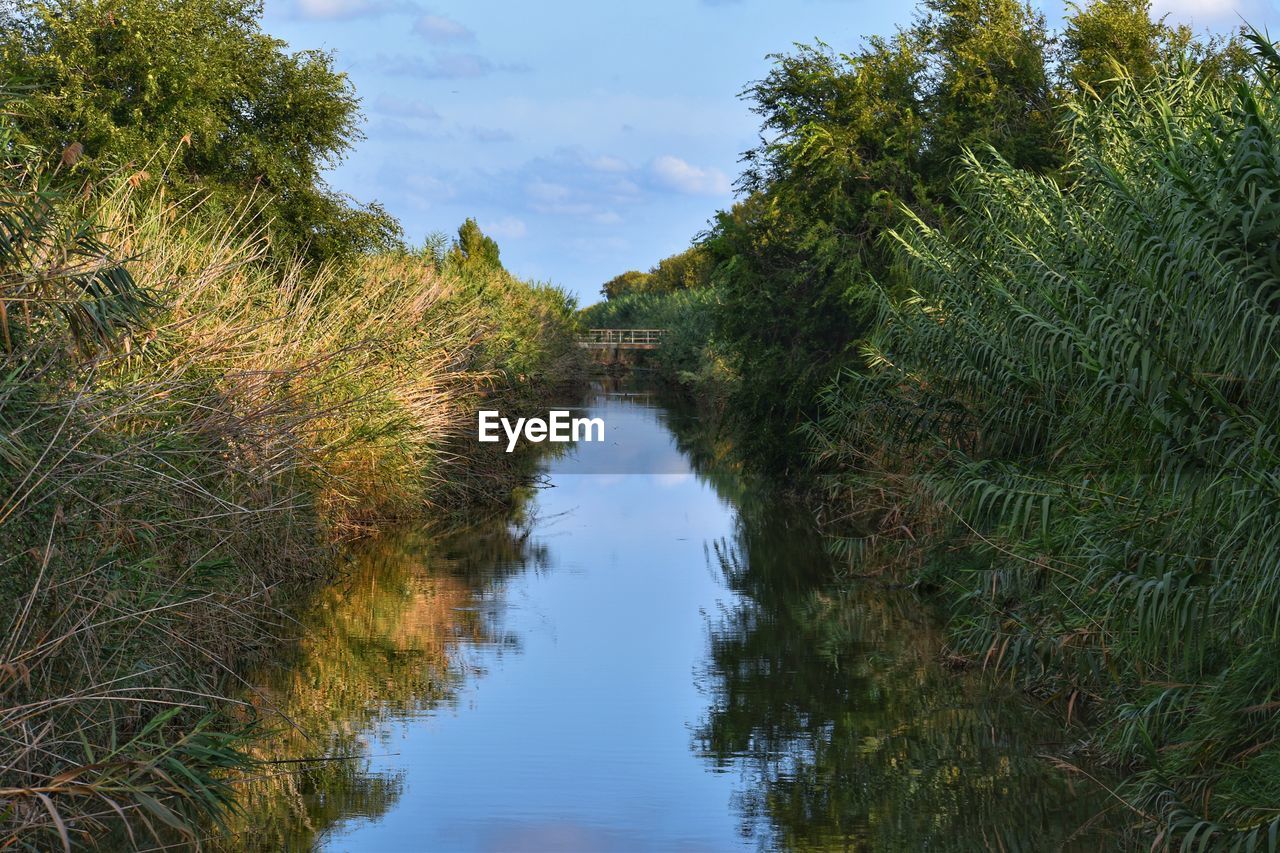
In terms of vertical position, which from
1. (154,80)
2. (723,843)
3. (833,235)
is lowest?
(723,843)

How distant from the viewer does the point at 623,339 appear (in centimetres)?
9506

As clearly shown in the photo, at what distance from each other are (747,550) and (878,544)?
276cm

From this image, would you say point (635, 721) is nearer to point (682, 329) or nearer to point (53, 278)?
point (53, 278)

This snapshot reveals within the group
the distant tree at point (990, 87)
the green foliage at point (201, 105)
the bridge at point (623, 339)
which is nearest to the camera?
the distant tree at point (990, 87)

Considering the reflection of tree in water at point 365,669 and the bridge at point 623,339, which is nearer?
the reflection of tree in water at point 365,669

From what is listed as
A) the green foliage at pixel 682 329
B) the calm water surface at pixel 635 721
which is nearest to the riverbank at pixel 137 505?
the calm water surface at pixel 635 721

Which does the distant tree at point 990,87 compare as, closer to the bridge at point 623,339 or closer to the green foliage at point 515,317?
the green foliage at point 515,317

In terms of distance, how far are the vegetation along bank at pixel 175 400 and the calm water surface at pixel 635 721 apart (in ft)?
2.59

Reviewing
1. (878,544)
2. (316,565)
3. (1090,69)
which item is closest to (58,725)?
(316,565)

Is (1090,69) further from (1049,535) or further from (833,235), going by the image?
(1049,535)

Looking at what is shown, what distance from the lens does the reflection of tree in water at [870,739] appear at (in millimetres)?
9500

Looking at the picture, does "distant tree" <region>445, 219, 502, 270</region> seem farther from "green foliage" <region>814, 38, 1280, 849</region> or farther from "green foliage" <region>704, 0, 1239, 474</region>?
"green foliage" <region>814, 38, 1280, 849</region>

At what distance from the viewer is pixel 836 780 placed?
10617 millimetres

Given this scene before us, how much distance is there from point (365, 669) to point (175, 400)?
414 cm
